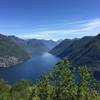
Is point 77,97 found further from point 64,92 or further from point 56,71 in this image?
point 56,71

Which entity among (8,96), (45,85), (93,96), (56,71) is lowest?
(8,96)

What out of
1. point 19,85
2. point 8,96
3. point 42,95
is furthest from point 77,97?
point 19,85

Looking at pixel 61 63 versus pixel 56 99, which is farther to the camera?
pixel 56 99

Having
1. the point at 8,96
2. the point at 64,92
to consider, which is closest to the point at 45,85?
the point at 64,92

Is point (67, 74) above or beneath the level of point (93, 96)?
above

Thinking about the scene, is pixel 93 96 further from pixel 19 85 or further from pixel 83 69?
pixel 19 85

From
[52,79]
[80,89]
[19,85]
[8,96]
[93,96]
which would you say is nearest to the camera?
[80,89]

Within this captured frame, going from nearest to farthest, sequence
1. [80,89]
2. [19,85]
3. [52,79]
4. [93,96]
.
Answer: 1. [80,89]
2. [52,79]
3. [93,96]
4. [19,85]

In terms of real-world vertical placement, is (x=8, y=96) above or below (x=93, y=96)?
below

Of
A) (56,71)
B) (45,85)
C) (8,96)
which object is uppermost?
(56,71)
